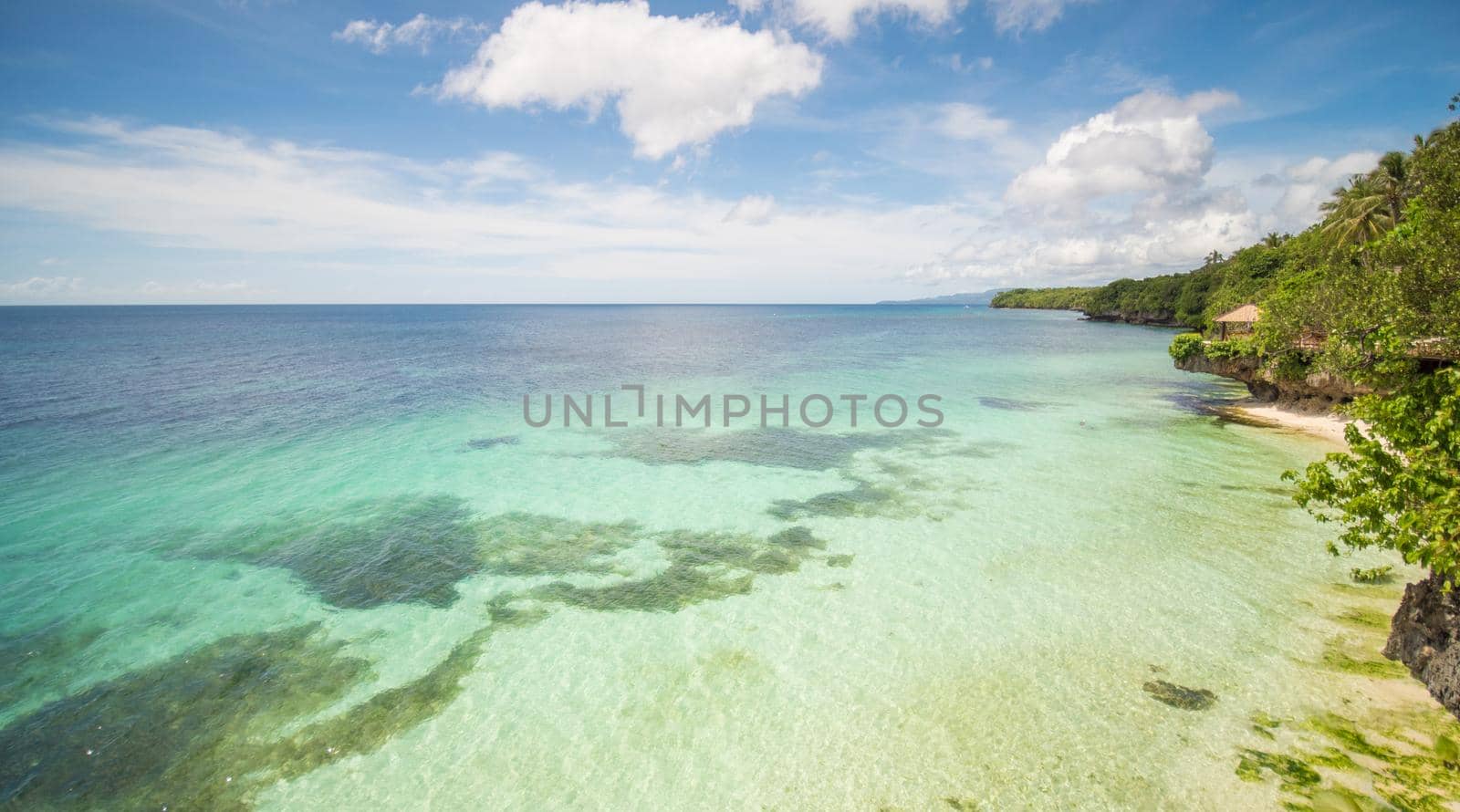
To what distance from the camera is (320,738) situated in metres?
9.30

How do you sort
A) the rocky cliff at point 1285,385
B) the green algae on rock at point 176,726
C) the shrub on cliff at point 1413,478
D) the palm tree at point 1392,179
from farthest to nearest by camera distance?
the palm tree at point 1392,179 → the rocky cliff at point 1285,385 → the green algae on rock at point 176,726 → the shrub on cliff at point 1413,478

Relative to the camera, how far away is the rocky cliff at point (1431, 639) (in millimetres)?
8992

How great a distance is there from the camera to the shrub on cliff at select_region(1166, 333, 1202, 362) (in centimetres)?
3525

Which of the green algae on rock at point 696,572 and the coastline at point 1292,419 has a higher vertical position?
the coastline at point 1292,419

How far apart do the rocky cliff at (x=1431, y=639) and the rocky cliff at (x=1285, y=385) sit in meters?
20.4

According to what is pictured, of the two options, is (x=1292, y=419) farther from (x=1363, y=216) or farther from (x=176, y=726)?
(x=176, y=726)

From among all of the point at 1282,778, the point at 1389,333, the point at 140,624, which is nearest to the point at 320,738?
the point at 140,624

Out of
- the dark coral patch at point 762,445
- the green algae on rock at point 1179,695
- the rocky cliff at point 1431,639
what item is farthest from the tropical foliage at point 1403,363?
the dark coral patch at point 762,445

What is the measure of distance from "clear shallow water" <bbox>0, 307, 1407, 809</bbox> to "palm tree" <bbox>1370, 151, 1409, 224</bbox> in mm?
28646

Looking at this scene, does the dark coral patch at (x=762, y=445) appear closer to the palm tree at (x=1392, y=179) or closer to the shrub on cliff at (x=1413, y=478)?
the shrub on cliff at (x=1413, y=478)

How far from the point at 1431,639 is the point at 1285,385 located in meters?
26.2

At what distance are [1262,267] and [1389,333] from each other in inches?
2829

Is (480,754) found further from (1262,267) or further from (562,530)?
(1262,267)

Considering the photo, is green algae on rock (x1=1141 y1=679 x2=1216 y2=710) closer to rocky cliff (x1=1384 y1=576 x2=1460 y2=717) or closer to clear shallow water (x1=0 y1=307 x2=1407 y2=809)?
clear shallow water (x1=0 y1=307 x2=1407 y2=809)
